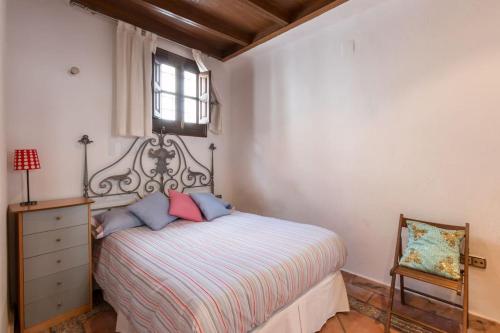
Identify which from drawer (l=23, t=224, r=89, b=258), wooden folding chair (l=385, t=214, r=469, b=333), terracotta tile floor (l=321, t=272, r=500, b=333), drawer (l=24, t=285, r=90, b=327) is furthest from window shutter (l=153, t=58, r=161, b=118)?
wooden folding chair (l=385, t=214, r=469, b=333)

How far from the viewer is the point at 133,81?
103 inches

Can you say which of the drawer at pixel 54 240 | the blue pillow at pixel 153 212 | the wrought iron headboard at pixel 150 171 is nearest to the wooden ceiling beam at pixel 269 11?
the wrought iron headboard at pixel 150 171

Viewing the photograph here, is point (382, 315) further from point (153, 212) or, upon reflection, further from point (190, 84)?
point (190, 84)

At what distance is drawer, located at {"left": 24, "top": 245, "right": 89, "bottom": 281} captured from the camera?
1.77 meters

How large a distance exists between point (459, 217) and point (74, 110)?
3.65 meters

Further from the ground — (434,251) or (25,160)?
(25,160)

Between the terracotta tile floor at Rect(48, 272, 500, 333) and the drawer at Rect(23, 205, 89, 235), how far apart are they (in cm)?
79

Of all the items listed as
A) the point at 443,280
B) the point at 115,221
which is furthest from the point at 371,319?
the point at 115,221

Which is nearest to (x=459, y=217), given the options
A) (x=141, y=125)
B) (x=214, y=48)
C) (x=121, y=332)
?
(x=121, y=332)

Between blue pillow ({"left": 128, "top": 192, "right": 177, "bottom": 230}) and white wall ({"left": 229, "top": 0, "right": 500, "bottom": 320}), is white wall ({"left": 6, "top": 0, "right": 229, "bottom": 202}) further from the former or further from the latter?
white wall ({"left": 229, "top": 0, "right": 500, "bottom": 320})

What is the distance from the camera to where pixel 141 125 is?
268cm

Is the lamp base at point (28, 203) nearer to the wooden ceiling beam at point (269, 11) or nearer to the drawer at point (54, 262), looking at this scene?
the drawer at point (54, 262)

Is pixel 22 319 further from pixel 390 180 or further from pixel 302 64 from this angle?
pixel 302 64

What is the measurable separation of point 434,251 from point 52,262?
300 centimetres
